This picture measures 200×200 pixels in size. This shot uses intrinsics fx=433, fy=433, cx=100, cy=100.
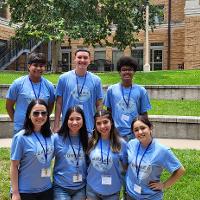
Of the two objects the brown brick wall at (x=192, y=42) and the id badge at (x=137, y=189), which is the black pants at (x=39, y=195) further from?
the brown brick wall at (x=192, y=42)

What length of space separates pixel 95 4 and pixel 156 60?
11820 mm

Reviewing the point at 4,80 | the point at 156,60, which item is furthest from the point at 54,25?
the point at 156,60

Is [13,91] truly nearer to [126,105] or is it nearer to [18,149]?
[18,149]

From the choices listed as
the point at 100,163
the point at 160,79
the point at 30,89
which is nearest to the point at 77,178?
the point at 100,163

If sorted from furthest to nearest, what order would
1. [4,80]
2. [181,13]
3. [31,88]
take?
[181,13]
[4,80]
[31,88]

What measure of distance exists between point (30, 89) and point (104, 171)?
4.90 ft

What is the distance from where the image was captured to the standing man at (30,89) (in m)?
5.22

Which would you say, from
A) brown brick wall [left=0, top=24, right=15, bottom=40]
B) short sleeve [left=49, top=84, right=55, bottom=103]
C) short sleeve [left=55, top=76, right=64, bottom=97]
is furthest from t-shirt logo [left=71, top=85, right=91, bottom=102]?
brown brick wall [left=0, top=24, right=15, bottom=40]

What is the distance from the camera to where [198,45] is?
28.5 metres

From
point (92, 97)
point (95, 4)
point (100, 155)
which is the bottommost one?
point (100, 155)

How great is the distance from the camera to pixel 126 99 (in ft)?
17.2

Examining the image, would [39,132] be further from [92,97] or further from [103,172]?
[92,97]

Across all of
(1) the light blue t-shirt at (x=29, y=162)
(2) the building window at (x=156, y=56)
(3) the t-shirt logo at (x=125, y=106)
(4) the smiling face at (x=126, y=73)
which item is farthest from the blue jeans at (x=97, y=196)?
(2) the building window at (x=156, y=56)

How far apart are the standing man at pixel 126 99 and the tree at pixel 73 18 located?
607 inches
